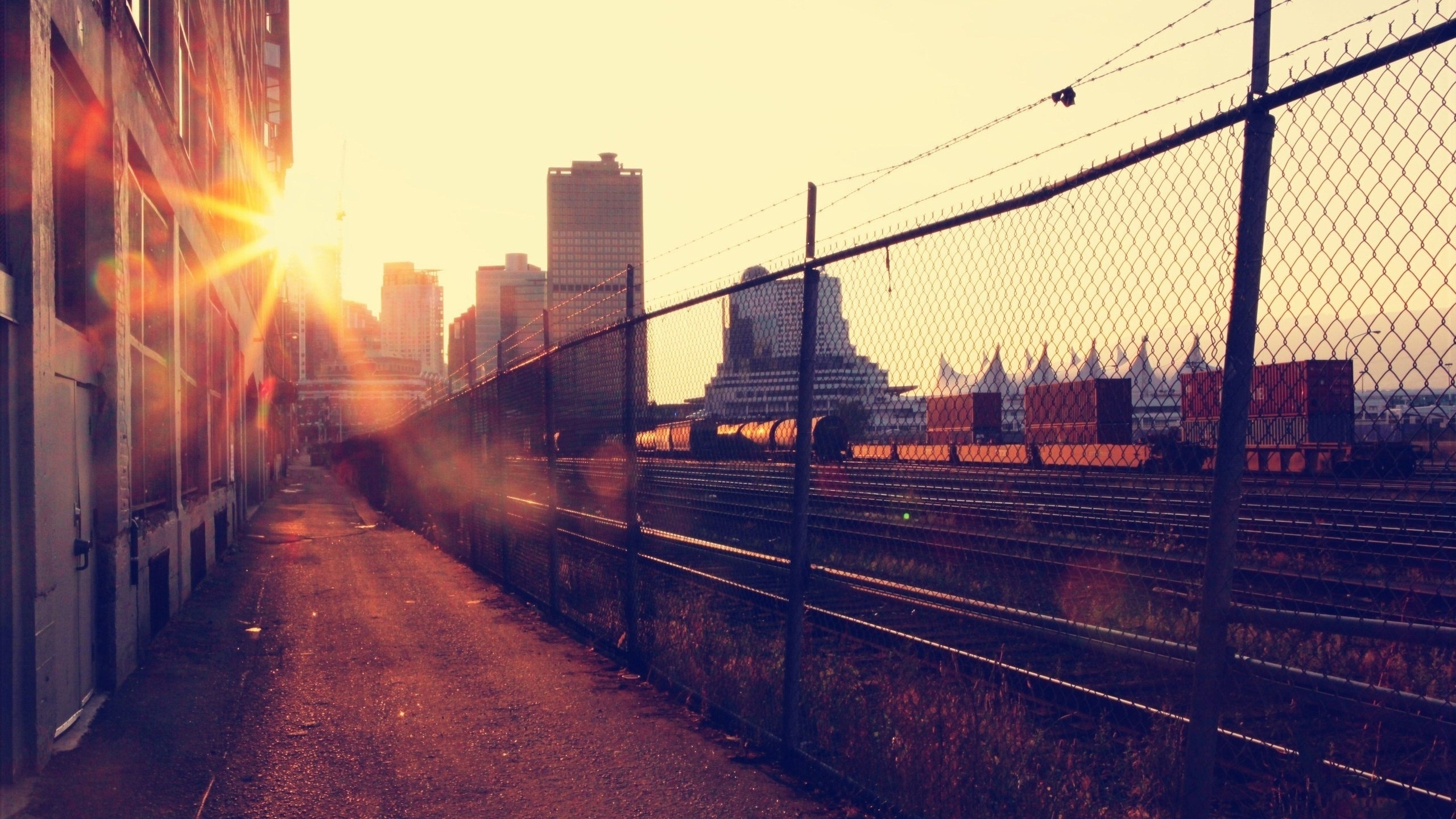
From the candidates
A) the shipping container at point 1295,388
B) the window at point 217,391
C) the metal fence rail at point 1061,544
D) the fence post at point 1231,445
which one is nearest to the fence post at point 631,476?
the metal fence rail at point 1061,544

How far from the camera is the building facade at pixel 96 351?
568 centimetres

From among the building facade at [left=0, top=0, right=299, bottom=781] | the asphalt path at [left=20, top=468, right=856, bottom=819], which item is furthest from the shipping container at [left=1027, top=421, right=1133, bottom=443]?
the building facade at [left=0, top=0, right=299, bottom=781]

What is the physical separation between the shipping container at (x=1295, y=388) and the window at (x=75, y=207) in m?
7.04

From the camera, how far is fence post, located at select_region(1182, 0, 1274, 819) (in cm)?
322

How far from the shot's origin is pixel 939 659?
6863 mm

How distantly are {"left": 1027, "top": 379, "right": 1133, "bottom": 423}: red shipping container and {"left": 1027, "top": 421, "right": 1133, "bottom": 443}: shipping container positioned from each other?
1 cm

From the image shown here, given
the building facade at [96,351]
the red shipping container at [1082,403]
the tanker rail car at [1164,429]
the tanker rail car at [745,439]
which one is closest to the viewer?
the tanker rail car at [1164,429]

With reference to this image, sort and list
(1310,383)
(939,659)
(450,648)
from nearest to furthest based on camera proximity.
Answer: (1310,383) → (939,659) → (450,648)

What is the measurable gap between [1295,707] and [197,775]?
5756 mm

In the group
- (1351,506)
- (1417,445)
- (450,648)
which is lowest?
(450,648)

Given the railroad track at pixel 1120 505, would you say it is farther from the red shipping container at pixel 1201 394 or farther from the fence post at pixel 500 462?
the fence post at pixel 500 462

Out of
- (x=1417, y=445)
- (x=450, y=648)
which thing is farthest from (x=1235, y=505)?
(x=450, y=648)

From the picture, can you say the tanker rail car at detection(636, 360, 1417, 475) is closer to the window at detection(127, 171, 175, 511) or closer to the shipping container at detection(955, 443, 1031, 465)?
the shipping container at detection(955, 443, 1031, 465)

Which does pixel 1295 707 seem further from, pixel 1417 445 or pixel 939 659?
pixel 1417 445
